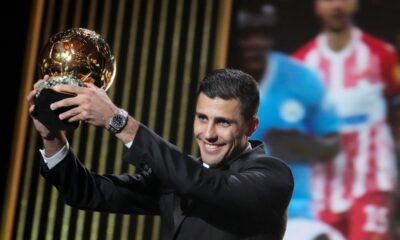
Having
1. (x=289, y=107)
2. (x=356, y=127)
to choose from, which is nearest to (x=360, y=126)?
(x=356, y=127)

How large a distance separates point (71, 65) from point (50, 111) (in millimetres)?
151

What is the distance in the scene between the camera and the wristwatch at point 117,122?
4.72 feet

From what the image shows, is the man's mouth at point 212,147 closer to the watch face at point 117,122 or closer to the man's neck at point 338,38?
the watch face at point 117,122

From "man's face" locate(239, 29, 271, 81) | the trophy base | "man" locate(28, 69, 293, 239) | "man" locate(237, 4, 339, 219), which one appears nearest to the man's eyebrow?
"man" locate(28, 69, 293, 239)

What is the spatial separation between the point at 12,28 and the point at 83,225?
1001 millimetres

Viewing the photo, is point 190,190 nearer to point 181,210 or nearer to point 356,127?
point 181,210

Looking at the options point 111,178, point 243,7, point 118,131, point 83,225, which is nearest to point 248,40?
point 243,7

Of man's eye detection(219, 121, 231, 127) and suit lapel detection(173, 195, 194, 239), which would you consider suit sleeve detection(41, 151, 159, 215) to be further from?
man's eye detection(219, 121, 231, 127)

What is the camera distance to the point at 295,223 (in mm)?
3049

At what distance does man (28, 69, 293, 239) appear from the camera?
1.47 m

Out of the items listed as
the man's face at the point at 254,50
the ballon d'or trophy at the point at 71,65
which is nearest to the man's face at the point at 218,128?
the ballon d'or trophy at the point at 71,65

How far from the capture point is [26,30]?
346cm

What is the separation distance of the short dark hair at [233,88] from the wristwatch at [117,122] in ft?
0.99

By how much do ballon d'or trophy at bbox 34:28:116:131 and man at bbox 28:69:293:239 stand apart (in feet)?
0.16
